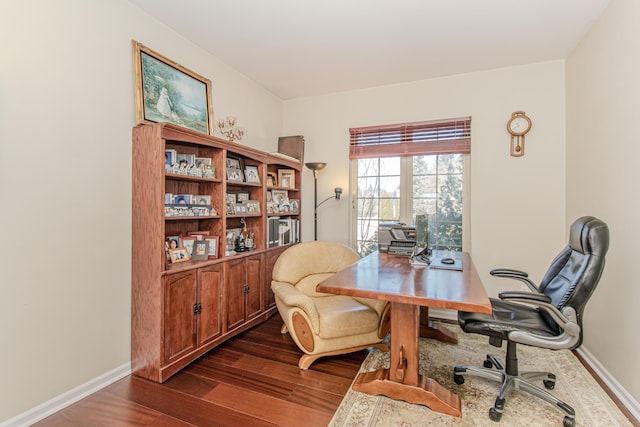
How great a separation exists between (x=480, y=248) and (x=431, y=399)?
79.4 inches

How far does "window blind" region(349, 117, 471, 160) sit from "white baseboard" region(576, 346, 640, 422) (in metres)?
2.14

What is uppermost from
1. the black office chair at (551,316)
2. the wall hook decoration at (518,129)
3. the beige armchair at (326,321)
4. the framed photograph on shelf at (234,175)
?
the wall hook decoration at (518,129)

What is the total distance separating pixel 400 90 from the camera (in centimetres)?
366

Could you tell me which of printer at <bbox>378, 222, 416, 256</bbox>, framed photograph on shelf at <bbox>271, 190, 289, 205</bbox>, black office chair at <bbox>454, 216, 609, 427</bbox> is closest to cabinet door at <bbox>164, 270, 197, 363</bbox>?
framed photograph on shelf at <bbox>271, 190, 289, 205</bbox>

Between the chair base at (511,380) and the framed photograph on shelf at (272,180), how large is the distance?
259cm

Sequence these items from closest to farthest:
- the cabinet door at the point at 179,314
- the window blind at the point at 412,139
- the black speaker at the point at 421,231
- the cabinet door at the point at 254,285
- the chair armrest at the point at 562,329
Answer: the chair armrest at the point at 562,329
the cabinet door at the point at 179,314
the black speaker at the point at 421,231
the cabinet door at the point at 254,285
the window blind at the point at 412,139

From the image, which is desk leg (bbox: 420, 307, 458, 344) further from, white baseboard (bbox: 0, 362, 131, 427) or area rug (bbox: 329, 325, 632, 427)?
white baseboard (bbox: 0, 362, 131, 427)

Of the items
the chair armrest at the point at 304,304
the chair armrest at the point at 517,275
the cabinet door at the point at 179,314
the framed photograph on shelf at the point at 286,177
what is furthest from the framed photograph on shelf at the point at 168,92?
the chair armrest at the point at 517,275

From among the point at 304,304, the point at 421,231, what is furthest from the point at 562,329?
the point at 304,304

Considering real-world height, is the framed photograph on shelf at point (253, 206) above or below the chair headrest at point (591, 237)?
above

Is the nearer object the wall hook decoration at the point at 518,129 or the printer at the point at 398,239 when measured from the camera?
the printer at the point at 398,239

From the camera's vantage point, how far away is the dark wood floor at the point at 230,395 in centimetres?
179

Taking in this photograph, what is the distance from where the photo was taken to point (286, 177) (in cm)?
392

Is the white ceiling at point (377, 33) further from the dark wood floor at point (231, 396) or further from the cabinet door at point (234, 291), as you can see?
the dark wood floor at point (231, 396)
